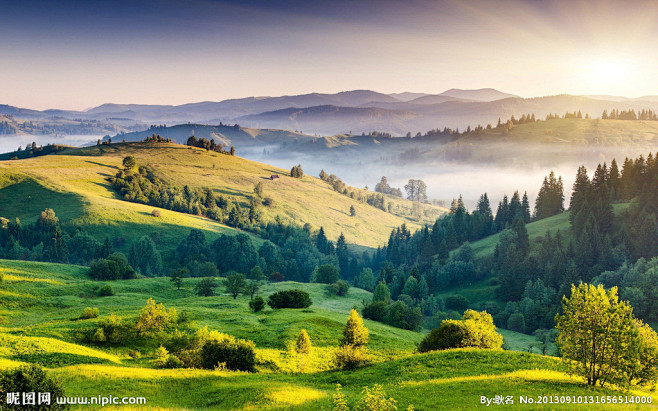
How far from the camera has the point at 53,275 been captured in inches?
3794

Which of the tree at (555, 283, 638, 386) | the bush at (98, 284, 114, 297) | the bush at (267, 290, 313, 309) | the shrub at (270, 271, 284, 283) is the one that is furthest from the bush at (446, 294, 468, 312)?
the tree at (555, 283, 638, 386)

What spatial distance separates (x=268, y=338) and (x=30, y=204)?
164m

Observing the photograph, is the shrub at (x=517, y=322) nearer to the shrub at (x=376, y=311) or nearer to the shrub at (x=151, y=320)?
the shrub at (x=376, y=311)

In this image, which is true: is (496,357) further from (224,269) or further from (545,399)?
(224,269)

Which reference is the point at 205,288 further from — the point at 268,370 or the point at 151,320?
the point at 268,370

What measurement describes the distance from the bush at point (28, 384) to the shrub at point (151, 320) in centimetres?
3345

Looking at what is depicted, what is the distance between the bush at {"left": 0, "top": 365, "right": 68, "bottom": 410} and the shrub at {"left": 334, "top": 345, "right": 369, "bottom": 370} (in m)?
30.1

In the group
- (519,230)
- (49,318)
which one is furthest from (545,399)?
(519,230)

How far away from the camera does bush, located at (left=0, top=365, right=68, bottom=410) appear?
23516 millimetres

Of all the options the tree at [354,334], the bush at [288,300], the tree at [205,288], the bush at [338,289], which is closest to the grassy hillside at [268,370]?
the tree at [354,334]

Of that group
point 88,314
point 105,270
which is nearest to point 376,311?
point 88,314

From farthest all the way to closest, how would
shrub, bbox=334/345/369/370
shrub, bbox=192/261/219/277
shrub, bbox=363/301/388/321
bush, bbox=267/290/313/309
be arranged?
shrub, bbox=192/261/219/277
shrub, bbox=363/301/388/321
bush, bbox=267/290/313/309
shrub, bbox=334/345/369/370

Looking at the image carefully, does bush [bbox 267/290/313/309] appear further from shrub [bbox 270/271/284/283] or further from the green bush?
shrub [bbox 270/271/284/283]

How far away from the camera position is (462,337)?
52625 millimetres
